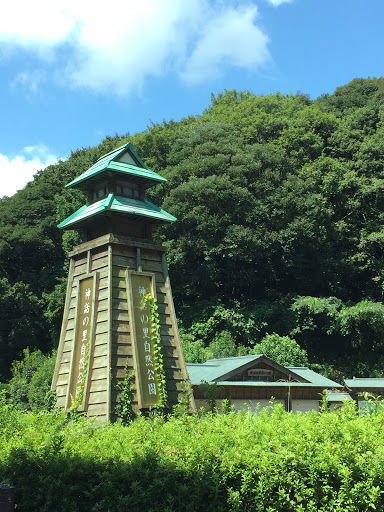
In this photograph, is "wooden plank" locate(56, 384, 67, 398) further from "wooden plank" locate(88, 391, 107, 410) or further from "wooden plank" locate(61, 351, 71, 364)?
"wooden plank" locate(88, 391, 107, 410)

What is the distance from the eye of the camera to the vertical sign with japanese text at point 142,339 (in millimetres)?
10648

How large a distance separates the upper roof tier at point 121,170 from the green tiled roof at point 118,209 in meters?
0.55

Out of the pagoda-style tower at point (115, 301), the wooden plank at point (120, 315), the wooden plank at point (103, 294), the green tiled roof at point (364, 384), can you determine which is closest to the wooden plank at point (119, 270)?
the pagoda-style tower at point (115, 301)

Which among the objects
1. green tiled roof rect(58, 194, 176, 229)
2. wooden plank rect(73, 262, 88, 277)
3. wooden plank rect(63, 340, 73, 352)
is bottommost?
wooden plank rect(63, 340, 73, 352)

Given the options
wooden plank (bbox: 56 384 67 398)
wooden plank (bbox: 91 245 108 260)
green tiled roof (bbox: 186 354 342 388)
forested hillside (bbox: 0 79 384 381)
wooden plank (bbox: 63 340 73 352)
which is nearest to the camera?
wooden plank (bbox: 56 384 67 398)

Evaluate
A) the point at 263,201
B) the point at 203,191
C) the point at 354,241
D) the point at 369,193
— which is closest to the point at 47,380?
the point at 203,191

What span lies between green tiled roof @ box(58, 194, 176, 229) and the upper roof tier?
21.5 inches

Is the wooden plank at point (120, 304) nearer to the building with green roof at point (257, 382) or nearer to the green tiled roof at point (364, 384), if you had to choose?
the building with green roof at point (257, 382)

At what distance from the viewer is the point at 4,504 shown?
14.1ft

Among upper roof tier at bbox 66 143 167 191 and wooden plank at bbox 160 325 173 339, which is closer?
wooden plank at bbox 160 325 173 339

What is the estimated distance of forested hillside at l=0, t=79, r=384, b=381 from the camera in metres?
27.5

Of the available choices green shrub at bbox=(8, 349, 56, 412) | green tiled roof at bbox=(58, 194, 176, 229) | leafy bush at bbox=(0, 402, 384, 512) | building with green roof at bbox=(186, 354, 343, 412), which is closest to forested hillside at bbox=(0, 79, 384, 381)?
green shrub at bbox=(8, 349, 56, 412)

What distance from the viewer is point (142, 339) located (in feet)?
36.3

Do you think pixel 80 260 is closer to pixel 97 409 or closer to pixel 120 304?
pixel 120 304
